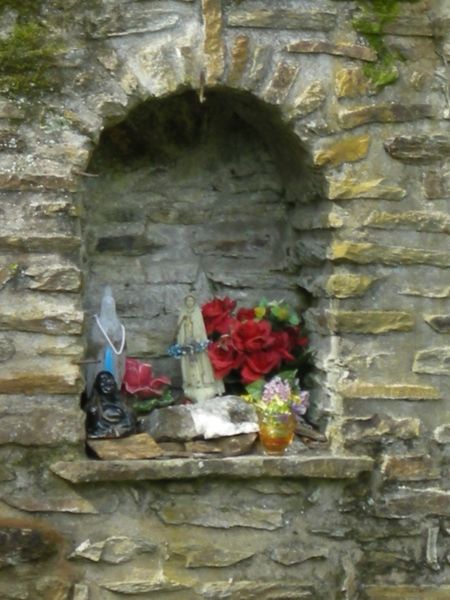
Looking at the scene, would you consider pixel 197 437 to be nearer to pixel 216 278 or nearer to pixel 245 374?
pixel 245 374

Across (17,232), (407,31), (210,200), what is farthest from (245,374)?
(407,31)

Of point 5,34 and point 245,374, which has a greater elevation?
point 5,34

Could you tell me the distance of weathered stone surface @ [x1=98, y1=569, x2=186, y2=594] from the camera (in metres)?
4.07

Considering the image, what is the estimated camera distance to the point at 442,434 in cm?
432

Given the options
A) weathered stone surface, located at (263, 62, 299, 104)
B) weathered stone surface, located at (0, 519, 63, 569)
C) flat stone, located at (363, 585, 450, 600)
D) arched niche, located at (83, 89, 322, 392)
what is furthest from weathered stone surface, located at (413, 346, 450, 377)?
weathered stone surface, located at (0, 519, 63, 569)

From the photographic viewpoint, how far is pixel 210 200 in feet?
15.4

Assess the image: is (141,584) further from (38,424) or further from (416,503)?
(416,503)

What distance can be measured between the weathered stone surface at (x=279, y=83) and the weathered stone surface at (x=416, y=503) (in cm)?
146

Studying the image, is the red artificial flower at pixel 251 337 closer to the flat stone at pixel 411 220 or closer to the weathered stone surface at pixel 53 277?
the flat stone at pixel 411 220

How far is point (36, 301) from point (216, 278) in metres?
0.90

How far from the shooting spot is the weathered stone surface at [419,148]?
4.25m

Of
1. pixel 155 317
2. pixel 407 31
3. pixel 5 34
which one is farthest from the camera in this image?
pixel 155 317

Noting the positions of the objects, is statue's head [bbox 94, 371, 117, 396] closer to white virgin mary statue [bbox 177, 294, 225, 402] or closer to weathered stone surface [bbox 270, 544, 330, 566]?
white virgin mary statue [bbox 177, 294, 225, 402]

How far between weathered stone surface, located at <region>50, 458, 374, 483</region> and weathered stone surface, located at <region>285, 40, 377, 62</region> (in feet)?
4.63
